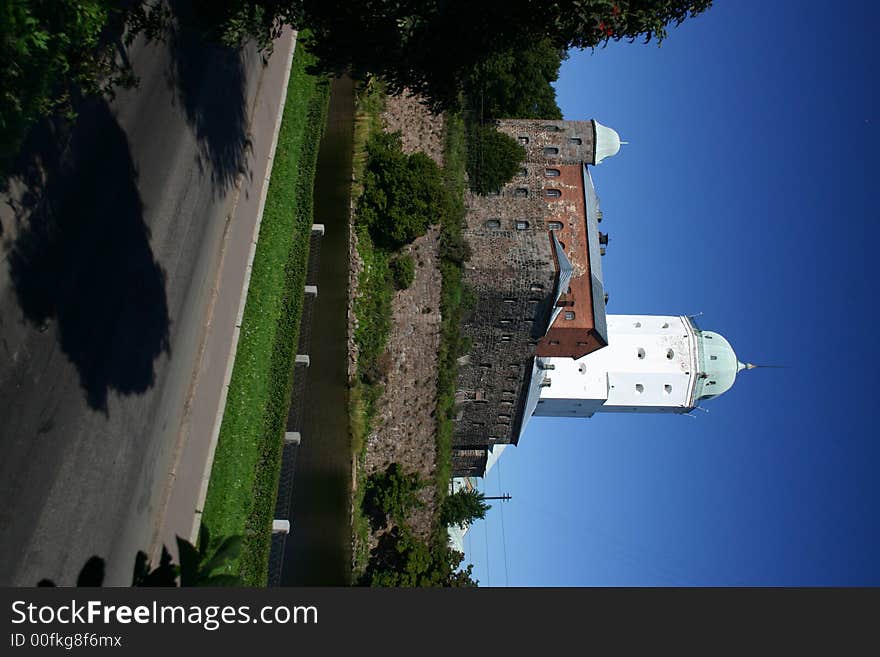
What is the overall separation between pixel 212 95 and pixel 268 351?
7.88 meters

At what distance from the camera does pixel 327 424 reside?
2872 cm

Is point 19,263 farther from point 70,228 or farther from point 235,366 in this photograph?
point 235,366

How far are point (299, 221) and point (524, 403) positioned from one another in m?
19.1

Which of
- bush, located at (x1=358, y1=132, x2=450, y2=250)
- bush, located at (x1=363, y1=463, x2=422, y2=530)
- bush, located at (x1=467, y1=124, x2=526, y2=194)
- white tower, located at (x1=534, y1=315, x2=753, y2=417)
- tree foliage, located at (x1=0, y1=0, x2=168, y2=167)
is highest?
white tower, located at (x1=534, y1=315, x2=753, y2=417)

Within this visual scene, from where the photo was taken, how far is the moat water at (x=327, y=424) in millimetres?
26844

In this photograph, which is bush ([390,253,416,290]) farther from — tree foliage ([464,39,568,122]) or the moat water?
tree foliage ([464,39,568,122])

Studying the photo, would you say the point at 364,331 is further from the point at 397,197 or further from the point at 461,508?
the point at 461,508

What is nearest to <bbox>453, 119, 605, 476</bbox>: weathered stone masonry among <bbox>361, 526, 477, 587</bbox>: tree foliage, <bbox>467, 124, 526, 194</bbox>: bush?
<bbox>467, 124, 526, 194</bbox>: bush

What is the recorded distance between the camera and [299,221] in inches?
1147

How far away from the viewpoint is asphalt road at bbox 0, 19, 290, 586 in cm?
1522

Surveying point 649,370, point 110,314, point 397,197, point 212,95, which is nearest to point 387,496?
point 397,197

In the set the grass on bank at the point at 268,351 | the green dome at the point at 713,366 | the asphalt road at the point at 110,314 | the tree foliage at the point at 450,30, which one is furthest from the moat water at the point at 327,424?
the green dome at the point at 713,366

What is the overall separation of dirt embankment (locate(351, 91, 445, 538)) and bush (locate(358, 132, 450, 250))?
4.55 feet

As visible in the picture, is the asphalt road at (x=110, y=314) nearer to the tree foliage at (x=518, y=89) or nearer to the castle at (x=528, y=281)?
the castle at (x=528, y=281)
